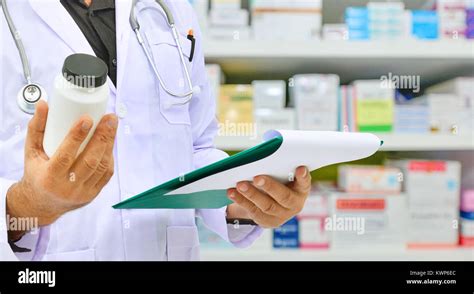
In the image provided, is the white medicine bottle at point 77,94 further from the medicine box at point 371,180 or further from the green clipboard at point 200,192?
the medicine box at point 371,180

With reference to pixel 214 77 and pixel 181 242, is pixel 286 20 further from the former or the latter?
pixel 181 242

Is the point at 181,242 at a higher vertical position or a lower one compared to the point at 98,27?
lower

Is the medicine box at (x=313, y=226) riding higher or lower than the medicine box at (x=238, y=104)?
lower

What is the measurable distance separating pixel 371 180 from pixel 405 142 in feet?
0.46

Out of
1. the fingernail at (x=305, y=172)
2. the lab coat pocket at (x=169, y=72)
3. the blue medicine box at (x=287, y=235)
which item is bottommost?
the blue medicine box at (x=287, y=235)

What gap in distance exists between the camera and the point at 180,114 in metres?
0.64

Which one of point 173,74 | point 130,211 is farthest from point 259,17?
point 130,211

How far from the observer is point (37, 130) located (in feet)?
1.33

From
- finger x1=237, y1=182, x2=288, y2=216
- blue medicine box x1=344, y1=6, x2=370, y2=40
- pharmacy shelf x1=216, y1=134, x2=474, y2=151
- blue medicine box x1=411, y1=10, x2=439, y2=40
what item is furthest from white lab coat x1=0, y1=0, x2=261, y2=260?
blue medicine box x1=411, y1=10, x2=439, y2=40

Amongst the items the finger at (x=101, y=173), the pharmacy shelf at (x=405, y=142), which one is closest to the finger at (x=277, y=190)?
the finger at (x=101, y=173)

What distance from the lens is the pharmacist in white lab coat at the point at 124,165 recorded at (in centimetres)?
50

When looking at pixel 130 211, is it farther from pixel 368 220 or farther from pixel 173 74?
pixel 368 220

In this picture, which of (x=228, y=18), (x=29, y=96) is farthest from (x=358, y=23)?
(x=29, y=96)

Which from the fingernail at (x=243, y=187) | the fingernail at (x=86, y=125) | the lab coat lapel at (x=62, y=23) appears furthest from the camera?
the lab coat lapel at (x=62, y=23)
